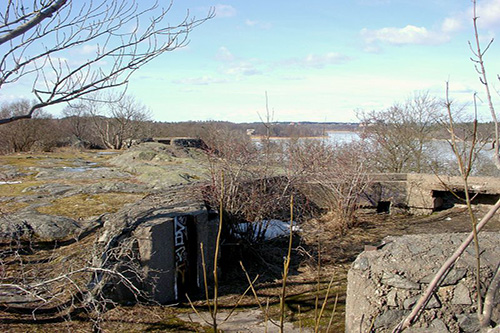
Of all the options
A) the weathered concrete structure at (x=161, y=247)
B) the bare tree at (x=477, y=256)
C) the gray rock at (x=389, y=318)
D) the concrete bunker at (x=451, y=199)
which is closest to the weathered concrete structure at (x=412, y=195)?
the concrete bunker at (x=451, y=199)

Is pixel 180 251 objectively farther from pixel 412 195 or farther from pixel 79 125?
pixel 79 125

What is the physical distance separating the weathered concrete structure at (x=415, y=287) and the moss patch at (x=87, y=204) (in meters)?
5.71

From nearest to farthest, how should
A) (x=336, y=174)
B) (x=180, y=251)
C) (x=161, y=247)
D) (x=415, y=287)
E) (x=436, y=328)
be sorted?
(x=436, y=328)
(x=415, y=287)
(x=161, y=247)
(x=180, y=251)
(x=336, y=174)

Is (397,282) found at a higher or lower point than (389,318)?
higher

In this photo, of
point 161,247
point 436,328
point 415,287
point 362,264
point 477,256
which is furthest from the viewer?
point 161,247

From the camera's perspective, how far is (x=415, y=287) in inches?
150

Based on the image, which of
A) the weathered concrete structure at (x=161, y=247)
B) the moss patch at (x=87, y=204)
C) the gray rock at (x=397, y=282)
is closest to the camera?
the gray rock at (x=397, y=282)

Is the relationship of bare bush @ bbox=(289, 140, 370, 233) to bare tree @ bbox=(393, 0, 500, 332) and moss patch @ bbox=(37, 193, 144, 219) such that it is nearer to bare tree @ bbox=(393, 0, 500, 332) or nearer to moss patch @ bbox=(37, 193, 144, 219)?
moss patch @ bbox=(37, 193, 144, 219)

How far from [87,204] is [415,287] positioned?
7.01 metres

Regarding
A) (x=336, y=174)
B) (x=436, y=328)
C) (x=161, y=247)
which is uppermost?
(x=336, y=174)

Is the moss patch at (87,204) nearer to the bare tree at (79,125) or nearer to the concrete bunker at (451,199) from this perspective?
the concrete bunker at (451,199)

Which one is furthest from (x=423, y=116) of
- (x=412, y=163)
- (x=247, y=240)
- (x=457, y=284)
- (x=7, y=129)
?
(x=7, y=129)

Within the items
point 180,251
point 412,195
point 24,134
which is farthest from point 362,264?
point 24,134

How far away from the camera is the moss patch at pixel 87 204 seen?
27.0 ft
